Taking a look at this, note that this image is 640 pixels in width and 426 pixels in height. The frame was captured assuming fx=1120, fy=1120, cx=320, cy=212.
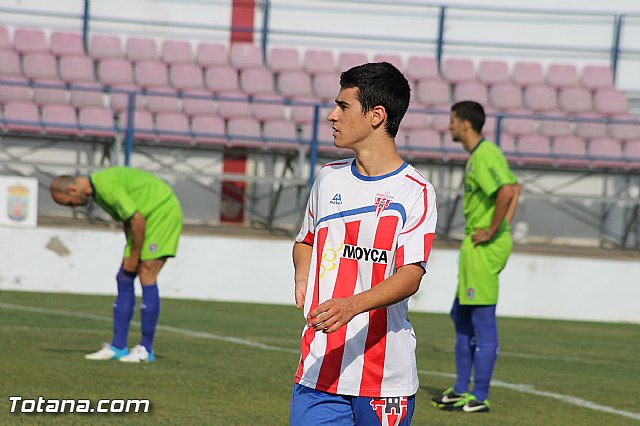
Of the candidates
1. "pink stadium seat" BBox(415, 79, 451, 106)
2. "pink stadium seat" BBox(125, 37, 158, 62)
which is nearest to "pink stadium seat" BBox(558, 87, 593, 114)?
"pink stadium seat" BBox(415, 79, 451, 106)

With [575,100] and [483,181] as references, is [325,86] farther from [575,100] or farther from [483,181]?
[483,181]

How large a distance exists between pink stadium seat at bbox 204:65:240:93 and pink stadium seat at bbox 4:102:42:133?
119 inches

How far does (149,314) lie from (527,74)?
12240mm

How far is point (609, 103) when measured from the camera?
63.4 ft

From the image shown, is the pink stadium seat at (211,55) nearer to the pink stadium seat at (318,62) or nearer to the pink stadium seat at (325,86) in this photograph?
the pink stadium seat at (318,62)

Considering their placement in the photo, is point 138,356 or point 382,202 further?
point 138,356

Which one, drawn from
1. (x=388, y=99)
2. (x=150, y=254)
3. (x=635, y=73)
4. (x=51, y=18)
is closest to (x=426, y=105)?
(x=635, y=73)

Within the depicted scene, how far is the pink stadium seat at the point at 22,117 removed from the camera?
16.2 meters

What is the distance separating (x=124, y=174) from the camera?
29.6ft

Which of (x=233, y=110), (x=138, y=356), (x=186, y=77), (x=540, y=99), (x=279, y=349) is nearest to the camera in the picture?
(x=138, y=356)

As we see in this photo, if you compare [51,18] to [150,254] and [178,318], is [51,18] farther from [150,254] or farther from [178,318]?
[150,254]

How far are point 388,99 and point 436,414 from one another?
13.4 feet

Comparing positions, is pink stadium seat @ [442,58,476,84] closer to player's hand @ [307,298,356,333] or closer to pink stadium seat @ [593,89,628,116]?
pink stadium seat @ [593,89,628,116]

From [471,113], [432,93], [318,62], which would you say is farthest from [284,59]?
[471,113]
